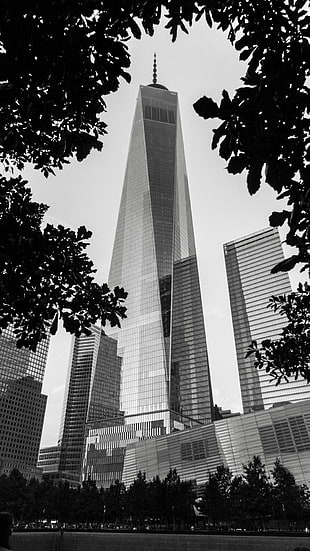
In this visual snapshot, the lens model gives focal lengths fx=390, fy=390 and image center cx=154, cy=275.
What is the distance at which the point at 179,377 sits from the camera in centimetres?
13150

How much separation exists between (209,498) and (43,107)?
48.5 m

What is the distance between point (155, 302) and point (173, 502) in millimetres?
85978

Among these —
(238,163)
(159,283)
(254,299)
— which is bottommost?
(238,163)

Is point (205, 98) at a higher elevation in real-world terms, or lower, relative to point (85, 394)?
lower

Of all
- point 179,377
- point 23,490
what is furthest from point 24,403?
point 23,490

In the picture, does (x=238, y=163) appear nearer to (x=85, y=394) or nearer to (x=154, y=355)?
(x=154, y=355)

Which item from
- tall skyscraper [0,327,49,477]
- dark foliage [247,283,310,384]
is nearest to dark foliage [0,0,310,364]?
dark foliage [247,283,310,384]

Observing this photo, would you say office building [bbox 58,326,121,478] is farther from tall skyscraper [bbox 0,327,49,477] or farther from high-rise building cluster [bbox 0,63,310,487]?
tall skyscraper [bbox 0,327,49,477]

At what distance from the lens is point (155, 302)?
418 ft

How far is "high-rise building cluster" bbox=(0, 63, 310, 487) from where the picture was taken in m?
110

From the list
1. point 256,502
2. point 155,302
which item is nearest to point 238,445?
point 256,502

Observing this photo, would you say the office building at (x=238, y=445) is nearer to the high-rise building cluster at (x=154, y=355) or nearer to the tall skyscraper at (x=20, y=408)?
the high-rise building cluster at (x=154, y=355)

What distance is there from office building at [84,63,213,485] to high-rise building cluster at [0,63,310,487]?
40 cm

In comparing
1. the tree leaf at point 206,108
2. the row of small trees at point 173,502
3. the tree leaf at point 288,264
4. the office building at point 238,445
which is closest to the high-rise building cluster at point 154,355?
the office building at point 238,445
